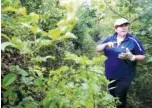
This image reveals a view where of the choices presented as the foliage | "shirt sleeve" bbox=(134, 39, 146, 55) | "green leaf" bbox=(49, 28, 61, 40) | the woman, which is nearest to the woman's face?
the woman

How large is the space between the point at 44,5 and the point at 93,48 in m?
3.10

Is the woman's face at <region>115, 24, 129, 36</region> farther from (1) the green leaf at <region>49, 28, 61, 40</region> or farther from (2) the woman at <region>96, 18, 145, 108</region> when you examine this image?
(1) the green leaf at <region>49, 28, 61, 40</region>

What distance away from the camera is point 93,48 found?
10.5 meters

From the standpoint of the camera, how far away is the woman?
5.01 m

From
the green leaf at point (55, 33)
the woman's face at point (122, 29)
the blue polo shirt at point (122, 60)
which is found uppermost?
the green leaf at point (55, 33)

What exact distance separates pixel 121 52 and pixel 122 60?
4.3 inches

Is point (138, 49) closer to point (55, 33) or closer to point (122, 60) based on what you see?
point (122, 60)

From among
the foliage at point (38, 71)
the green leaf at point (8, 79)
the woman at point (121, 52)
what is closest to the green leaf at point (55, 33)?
the foliage at point (38, 71)

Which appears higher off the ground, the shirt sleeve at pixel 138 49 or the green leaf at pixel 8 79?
the green leaf at pixel 8 79

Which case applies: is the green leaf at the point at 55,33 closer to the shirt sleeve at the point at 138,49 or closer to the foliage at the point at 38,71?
the foliage at the point at 38,71

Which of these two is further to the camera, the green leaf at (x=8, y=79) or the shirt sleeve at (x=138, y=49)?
the shirt sleeve at (x=138, y=49)

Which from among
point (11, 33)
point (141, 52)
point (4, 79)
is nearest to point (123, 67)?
point (141, 52)

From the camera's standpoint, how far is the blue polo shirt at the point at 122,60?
5.02 metres

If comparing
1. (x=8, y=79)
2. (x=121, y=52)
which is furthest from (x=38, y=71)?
(x=121, y=52)
